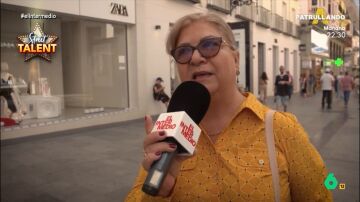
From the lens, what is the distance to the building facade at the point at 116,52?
2199 millimetres

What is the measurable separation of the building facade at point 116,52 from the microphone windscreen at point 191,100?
53 cm

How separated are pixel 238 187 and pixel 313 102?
47.8ft

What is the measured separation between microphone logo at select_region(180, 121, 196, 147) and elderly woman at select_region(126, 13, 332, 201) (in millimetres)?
381

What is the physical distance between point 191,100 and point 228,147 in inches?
12.9

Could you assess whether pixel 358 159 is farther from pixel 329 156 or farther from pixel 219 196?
pixel 219 196

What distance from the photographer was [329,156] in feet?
17.1

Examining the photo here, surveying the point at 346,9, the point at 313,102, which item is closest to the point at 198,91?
the point at 346,9

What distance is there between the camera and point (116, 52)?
328 inches

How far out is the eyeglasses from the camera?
1.46 m

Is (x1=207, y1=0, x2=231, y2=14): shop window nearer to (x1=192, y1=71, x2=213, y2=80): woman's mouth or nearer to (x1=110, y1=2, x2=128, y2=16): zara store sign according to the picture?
(x1=110, y1=2, x2=128, y2=16): zara store sign

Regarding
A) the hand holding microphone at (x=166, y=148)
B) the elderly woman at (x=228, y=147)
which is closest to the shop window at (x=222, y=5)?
the elderly woman at (x=228, y=147)

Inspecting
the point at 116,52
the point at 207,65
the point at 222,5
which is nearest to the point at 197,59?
the point at 207,65

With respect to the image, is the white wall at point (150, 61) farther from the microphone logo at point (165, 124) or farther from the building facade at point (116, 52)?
the microphone logo at point (165, 124)

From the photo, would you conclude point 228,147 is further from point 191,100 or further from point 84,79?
point 84,79
